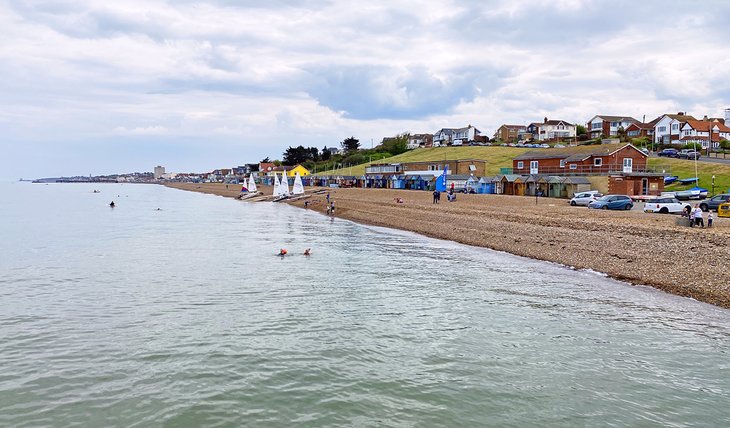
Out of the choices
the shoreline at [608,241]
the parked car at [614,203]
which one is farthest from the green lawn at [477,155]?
the shoreline at [608,241]

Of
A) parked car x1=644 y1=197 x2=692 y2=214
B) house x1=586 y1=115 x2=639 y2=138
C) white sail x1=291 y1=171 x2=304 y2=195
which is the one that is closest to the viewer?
parked car x1=644 y1=197 x2=692 y2=214

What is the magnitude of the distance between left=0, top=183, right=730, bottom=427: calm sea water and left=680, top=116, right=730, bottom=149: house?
119 m

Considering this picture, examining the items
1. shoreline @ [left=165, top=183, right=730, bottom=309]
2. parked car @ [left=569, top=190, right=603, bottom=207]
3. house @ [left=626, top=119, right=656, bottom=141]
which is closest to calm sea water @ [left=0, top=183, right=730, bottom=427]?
shoreline @ [left=165, top=183, right=730, bottom=309]

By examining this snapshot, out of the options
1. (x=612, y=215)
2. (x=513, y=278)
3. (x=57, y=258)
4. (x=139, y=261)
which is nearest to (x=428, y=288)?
(x=513, y=278)

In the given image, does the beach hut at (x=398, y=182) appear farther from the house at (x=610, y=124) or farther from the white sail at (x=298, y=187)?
the house at (x=610, y=124)

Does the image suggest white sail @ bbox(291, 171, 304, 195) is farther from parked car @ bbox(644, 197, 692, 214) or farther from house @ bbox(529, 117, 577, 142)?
house @ bbox(529, 117, 577, 142)

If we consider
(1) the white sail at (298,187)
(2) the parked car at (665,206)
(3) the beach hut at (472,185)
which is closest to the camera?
(2) the parked car at (665,206)

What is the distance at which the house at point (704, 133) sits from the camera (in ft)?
393

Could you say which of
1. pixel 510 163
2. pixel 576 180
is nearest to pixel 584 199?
pixel 576 180

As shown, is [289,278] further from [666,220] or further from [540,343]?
[666,220]

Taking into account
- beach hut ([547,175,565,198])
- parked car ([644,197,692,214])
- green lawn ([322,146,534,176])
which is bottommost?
parked car ([644,197,692,214])

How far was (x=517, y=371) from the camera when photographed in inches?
479

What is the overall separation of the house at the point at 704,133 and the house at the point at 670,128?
65.4 inches

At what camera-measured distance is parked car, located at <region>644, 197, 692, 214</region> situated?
→ 43.9 m
